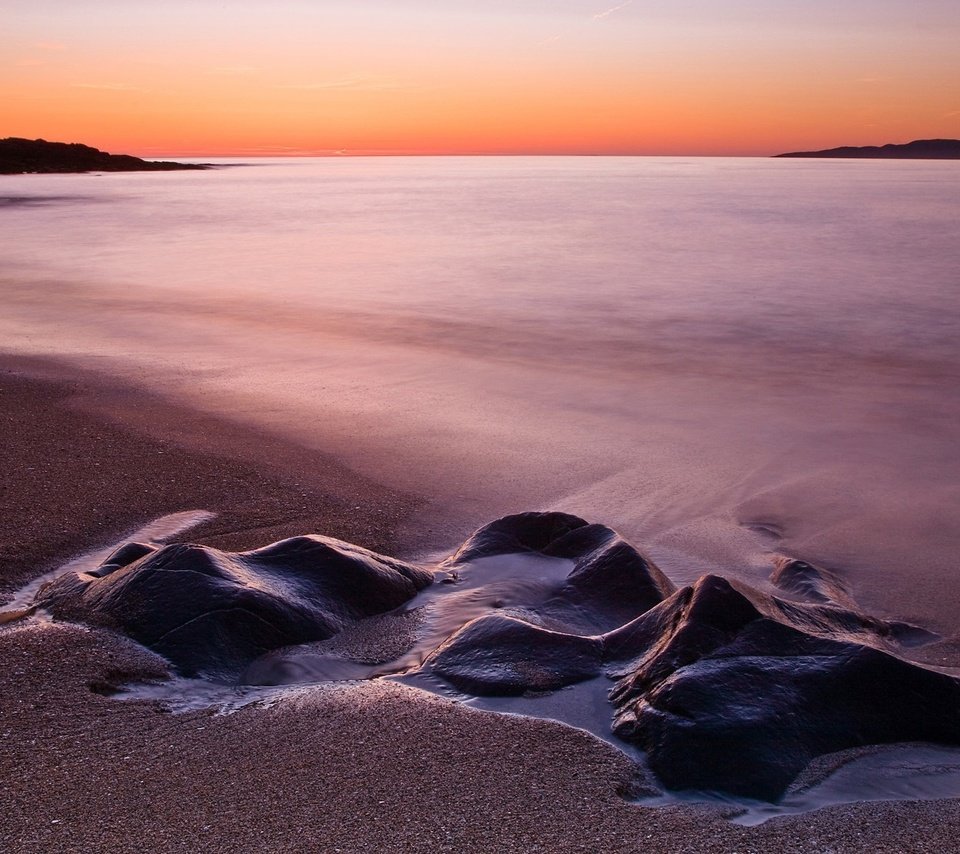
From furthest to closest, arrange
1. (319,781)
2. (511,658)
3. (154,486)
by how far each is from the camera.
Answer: (154,486)
(511,658)
(319,781)

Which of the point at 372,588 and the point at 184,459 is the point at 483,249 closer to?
the point at 184,459

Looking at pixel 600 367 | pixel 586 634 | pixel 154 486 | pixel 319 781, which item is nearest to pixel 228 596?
pixel 319 781

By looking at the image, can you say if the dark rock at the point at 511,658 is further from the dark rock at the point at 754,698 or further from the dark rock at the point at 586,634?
the dark rock at the point at 754,698

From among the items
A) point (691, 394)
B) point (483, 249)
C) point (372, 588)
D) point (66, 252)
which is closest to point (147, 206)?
point (66, 252)

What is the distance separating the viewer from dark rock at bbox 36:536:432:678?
3178mm

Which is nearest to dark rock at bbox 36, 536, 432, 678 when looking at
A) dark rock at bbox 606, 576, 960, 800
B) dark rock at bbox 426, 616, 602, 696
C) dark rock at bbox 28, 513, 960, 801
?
dark rock at bbox 28, 513, 960, 801

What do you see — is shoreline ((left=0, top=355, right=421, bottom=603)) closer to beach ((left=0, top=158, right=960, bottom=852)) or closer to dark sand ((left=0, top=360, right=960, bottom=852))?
beach ((left=0, top=158, right=960, bottom=852))

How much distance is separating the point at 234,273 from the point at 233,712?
15656 mm

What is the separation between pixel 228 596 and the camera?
3279 millimetres

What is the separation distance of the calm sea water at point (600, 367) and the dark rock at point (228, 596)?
854 mm

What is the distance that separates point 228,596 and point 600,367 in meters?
6.50

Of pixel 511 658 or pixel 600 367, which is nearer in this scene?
pixel 511 658

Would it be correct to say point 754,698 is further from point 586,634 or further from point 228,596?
point 228,596

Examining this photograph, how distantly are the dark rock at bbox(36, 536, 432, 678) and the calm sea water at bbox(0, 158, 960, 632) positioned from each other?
0.85m
